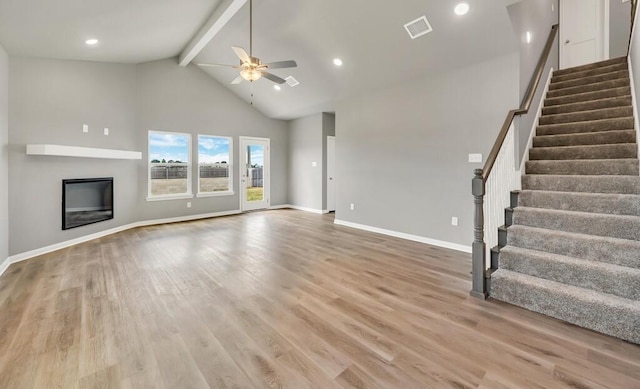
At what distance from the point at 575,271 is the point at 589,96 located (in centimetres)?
350

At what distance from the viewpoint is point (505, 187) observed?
318 centimetres

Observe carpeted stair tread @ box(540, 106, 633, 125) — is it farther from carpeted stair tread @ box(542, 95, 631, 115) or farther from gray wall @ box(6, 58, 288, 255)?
gray wall @ box(6, 58, 288, 255)

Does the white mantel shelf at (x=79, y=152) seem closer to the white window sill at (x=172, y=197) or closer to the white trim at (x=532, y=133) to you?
the white window sill at (x=172, y=197)

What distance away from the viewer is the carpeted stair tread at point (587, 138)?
3359mm

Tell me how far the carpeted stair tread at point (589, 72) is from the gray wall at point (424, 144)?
2302 millimetres

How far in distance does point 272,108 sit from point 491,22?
5573 mm

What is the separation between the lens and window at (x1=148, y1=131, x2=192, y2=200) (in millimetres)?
6570

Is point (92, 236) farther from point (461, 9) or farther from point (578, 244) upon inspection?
point (578, 244)

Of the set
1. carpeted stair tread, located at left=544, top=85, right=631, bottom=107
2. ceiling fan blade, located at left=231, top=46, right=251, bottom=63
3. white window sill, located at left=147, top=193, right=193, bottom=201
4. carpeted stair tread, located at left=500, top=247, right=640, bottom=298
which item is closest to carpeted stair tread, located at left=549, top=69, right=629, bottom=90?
carpeted stair tread, located at left=544, top=85, right=631, bottom=107

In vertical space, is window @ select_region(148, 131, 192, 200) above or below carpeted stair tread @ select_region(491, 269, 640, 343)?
above

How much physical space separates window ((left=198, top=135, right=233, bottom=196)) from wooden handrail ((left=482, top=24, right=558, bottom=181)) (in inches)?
257

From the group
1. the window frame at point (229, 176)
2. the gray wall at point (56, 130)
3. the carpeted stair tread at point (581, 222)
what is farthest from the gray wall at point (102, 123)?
the carpeted stair tread at point (581, 222)

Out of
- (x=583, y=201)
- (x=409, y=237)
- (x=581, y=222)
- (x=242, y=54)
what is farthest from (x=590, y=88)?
(x=242, y=54)

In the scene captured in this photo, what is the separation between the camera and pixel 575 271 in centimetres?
242
